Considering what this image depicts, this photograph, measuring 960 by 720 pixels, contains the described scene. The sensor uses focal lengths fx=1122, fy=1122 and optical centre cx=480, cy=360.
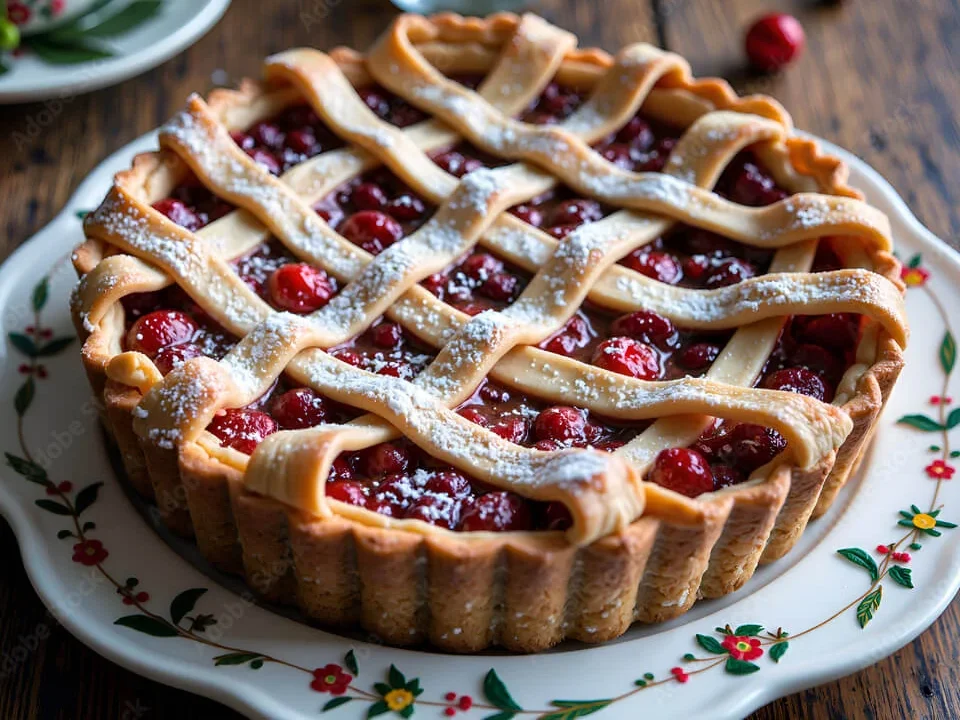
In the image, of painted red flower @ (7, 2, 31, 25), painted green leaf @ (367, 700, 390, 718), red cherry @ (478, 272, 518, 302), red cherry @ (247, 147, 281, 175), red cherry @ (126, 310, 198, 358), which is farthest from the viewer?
painted red flower @ (7, 2, 31, 25)

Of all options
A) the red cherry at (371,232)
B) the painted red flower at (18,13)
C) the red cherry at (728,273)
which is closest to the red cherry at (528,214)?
the red cherry at (371,232)

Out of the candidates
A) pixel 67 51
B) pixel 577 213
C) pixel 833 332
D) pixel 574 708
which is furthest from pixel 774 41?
pixel 574 708

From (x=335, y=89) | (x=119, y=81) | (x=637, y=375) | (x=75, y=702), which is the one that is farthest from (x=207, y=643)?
(x=119, y=81)

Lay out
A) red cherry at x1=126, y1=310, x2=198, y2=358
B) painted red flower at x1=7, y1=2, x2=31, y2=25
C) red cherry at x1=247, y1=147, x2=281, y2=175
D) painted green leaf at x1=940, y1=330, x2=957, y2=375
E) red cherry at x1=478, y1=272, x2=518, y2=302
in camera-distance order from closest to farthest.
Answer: red cherry at x1=126, y1=310, x2=198, y2=358 → red cherry at x1=478, y1=272, x2=518, y2=302 → painted green leaf at x1=940, y1=330, x2=957, y2=375 → red cherry at x1=247, y1=147, x2=281, y2=175 → painted red flower at x1=7, y1=2, x2=31, y2=25

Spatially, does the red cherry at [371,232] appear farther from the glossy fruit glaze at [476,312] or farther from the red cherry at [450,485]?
the red cherry at [450,485]

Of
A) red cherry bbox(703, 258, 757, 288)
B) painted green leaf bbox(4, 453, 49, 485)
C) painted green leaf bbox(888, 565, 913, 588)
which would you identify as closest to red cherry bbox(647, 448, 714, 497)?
painted green leaf bbox(888, 565, 913, 588)

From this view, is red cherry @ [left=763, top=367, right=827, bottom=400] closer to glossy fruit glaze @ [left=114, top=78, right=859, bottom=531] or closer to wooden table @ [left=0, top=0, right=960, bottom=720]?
glossy fruit glaze @ [left=114, top=78, right=859, bottom=531]

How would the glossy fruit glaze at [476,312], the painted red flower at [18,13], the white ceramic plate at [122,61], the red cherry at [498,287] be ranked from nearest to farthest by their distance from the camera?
the glossy fruit glaze at [476,312]
the red cherry at [498,287]
the white ceramic plate at [122,61]
the painted red flower at [18,13]
